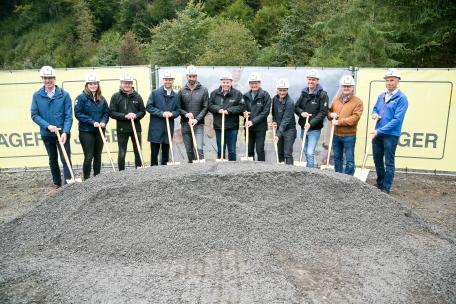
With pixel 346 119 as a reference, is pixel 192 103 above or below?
above

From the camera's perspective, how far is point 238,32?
29.6 m

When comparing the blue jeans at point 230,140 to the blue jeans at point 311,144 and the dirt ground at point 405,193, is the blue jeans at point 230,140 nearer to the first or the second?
the blue jeans at point 311,144

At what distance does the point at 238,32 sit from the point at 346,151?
23.4 metres

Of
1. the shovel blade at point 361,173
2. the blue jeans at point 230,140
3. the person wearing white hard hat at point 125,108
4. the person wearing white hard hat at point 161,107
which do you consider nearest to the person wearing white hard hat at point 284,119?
the blue jeans at point 230,140

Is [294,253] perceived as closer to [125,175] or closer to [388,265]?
[388,265]

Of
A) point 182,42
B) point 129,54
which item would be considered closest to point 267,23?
point 182,42

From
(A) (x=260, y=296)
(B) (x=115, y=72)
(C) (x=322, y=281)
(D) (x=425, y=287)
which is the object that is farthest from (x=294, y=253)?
(B) (x=115, y=72)

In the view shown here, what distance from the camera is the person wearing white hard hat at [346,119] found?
7332mm

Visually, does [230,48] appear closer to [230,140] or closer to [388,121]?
[230,140]

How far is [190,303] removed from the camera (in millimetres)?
3893

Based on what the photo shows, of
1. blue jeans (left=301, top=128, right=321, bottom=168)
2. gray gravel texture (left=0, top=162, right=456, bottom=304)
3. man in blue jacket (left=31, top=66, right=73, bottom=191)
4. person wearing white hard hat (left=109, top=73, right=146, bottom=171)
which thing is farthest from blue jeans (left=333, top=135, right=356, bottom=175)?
man in blue jacket (left=31, top=66, right=73, bottom=191)

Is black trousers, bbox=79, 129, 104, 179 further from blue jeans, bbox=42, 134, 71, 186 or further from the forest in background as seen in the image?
the forest in background

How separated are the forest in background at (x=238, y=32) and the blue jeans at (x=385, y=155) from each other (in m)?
7.28

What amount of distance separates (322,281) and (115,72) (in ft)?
19.9
